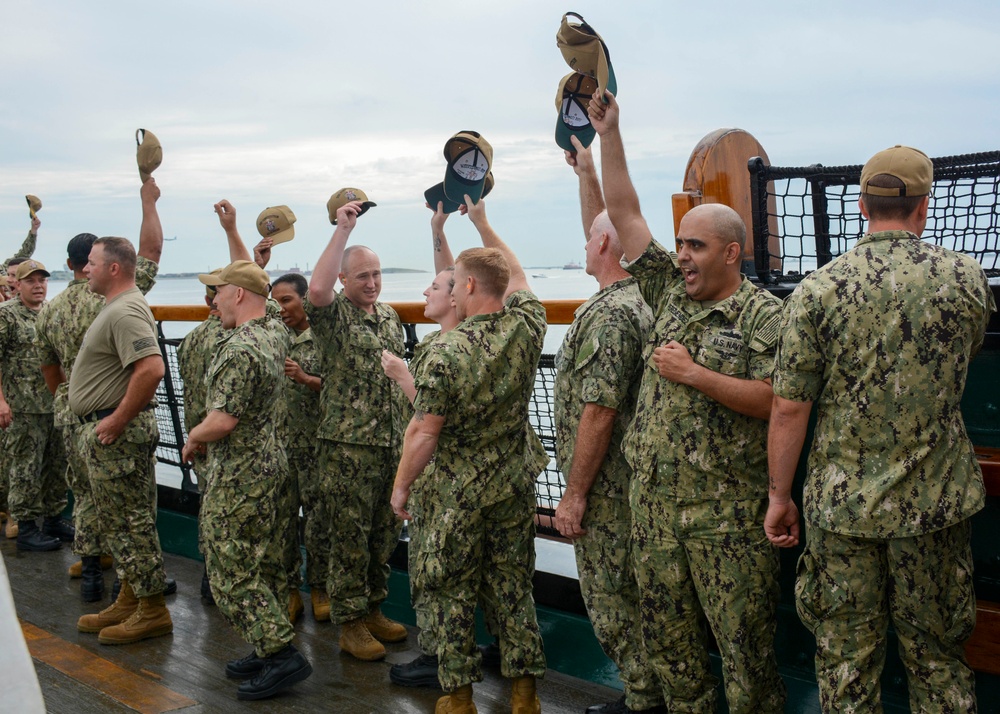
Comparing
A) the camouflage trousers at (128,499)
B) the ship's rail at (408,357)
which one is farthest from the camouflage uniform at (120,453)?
the ship's rail at (408,357)

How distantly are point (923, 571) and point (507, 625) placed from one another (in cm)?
155

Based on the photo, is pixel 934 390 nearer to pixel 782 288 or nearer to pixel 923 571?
pixel 923 571

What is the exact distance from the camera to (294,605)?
498 centimetres

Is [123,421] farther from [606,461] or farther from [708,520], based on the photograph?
[708,520]

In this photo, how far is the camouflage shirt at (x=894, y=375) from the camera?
8.55 ft

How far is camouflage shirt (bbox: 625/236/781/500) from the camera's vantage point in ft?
9.88

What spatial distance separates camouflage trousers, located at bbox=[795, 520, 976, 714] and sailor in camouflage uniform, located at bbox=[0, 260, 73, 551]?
557cm

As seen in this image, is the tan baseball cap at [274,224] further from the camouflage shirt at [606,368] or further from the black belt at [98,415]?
the camouflage shirt at [606,368]

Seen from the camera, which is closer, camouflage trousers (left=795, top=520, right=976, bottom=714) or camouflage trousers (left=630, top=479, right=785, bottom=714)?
camouflage trousers (left=795, top=520, right=976, bottom=714)

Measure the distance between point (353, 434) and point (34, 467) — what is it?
348 centimetres

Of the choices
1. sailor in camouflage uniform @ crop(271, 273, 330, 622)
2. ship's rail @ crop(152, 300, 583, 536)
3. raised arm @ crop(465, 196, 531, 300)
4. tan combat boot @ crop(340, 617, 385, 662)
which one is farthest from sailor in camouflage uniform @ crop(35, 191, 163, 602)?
raised arm @ crop(465, 196, 531, 300)

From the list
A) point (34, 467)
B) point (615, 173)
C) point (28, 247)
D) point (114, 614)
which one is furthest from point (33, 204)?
point (615, 173)

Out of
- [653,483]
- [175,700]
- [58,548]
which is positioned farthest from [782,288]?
[58,548]

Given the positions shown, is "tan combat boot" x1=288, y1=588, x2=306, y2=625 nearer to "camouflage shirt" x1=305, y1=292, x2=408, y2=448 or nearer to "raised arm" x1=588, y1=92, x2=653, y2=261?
"camouflage shirt" x1=305, y1=292, x2=408, y2=448
